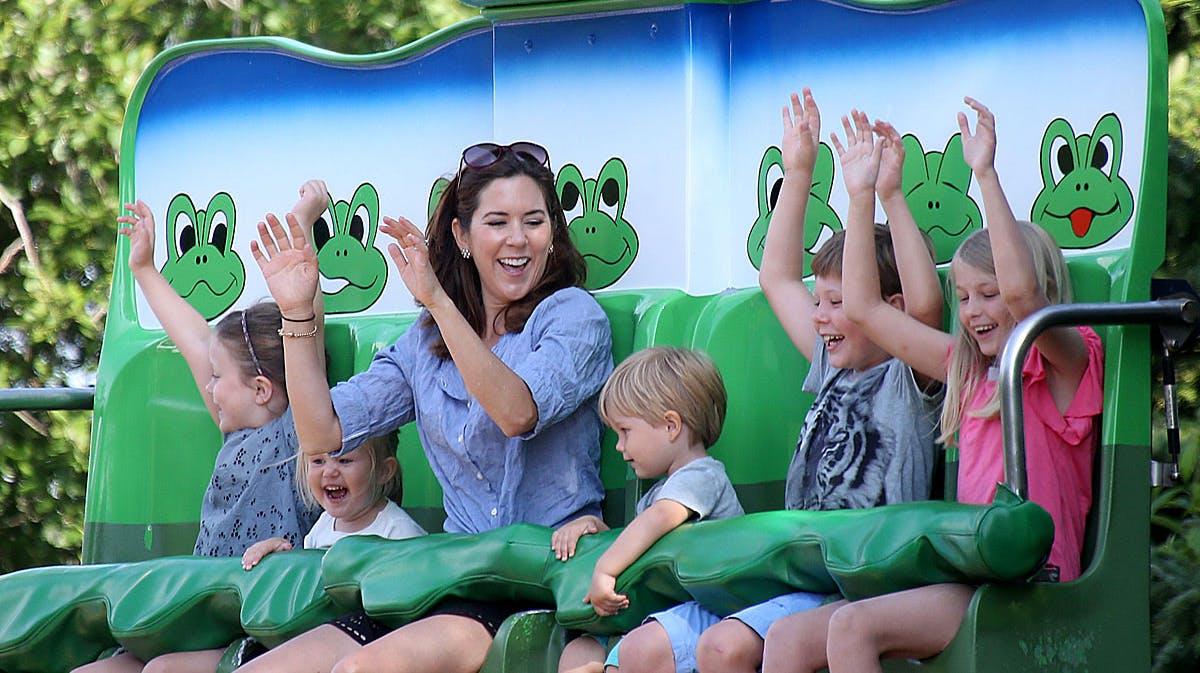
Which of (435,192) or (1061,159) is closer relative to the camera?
(1061,159)

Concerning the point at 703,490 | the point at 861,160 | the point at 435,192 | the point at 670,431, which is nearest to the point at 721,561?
the point at 703,490

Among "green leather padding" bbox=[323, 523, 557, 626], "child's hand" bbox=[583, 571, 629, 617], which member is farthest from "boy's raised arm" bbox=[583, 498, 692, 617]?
"green leather padding" bbox=[323, 523, 557, 626]

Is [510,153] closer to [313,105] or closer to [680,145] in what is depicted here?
[680,145]

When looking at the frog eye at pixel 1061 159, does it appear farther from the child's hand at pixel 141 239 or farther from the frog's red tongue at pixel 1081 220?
the child's hand at pixel 141 239

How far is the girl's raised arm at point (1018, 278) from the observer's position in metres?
3.45

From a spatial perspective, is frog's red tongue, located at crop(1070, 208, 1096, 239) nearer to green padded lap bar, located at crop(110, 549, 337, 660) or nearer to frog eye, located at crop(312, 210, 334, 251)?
green padded lap bar, located at crop(110, 549, 337, 660)

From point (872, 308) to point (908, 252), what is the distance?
13cm

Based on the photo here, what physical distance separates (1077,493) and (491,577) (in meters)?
1.05

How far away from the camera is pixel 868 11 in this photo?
4.09 m

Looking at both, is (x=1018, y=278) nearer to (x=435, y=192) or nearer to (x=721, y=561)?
(x=721, y=561)

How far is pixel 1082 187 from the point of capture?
12.3ft

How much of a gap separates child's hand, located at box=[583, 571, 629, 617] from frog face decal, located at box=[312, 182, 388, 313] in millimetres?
1513

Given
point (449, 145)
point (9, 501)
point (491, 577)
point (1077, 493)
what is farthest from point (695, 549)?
point (9, 501)

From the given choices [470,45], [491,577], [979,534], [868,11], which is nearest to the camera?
[979,534]
